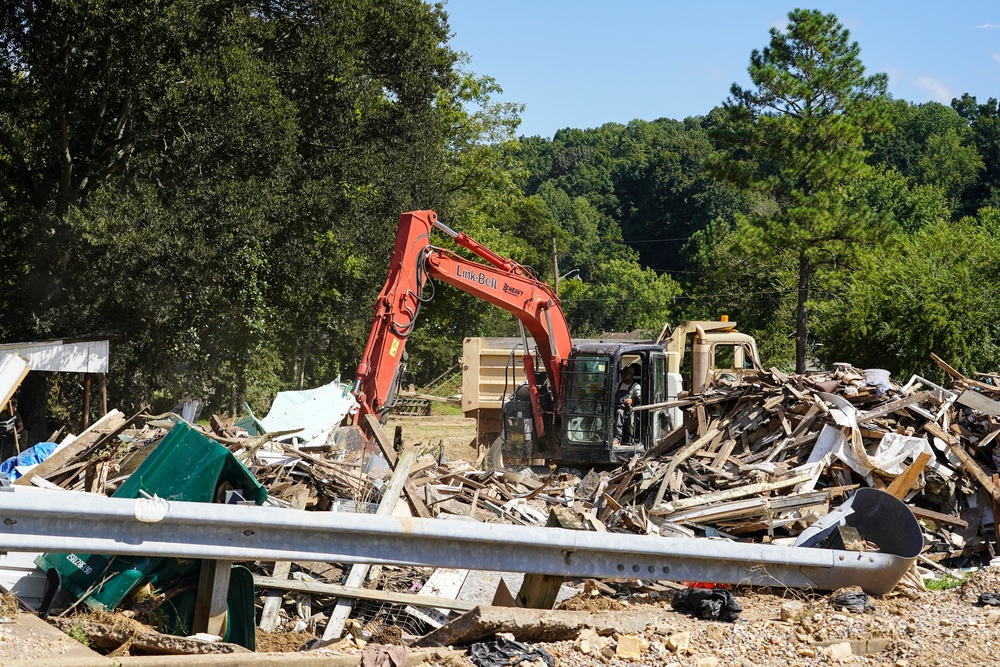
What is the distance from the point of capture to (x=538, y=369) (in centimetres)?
1619

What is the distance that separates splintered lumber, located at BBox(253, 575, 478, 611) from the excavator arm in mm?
6002

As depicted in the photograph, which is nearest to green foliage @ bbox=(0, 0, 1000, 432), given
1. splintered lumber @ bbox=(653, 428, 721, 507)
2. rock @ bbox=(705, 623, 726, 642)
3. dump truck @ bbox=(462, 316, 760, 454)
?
Result: dump truck @ bbox=(462, 316, 760, 454)

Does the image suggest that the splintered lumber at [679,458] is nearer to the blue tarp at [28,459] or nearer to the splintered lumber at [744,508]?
the splintered lumber at [744,508]

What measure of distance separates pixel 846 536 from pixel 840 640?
1366 mm

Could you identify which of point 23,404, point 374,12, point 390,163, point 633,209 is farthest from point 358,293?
point 633,209

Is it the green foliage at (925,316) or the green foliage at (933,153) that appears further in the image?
the green foliage at (933,153)

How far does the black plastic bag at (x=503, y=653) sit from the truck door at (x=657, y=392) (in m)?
9.69

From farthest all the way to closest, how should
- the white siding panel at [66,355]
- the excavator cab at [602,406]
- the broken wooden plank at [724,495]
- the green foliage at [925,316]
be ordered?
the green foliage at [925,316] → the white siding panel at [66,355] → the excavator cab at [602,406] → the broken wooden plank at [724,495]

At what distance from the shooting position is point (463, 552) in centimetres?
513

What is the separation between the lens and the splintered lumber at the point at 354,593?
6078 mm

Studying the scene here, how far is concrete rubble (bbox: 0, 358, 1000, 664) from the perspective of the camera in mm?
5883

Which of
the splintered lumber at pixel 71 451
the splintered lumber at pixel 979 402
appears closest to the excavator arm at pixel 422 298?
the splintered lumber at pixel 71 451

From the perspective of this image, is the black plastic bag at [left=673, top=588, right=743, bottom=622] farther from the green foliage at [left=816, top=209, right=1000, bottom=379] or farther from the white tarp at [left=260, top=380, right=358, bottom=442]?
the green foliage at [left=816, top=209, right=1000, bottom=379]

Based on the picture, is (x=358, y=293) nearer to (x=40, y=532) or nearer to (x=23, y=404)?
(x=23, y=404)
